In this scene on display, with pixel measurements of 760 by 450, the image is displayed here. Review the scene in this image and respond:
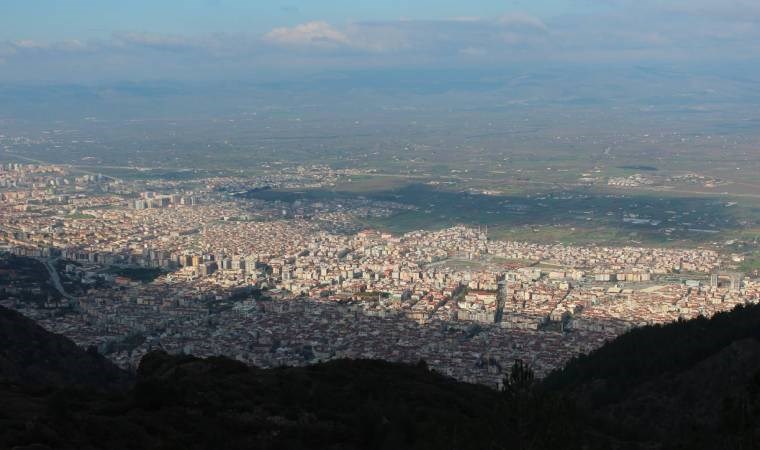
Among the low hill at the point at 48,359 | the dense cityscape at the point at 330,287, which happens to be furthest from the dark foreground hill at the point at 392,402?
the dense cityscape at the point at 330,287

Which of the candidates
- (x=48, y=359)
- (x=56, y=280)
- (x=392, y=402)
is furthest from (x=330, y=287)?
(x=392, y=402)

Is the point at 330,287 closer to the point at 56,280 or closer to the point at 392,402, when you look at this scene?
the point at 56,280

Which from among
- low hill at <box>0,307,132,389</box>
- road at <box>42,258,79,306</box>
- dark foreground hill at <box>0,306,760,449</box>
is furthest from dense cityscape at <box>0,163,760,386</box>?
dark foreground hill at <box>0,306,760,449</box>

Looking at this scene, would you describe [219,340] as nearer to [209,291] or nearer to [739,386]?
[209,291]

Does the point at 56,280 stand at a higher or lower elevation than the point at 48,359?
lower

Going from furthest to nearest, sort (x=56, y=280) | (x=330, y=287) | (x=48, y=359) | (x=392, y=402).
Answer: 1. (x=330, y=287)
2. (x=56, y=280)
3. (x=48, y=359)
4. (x=392, y=402)

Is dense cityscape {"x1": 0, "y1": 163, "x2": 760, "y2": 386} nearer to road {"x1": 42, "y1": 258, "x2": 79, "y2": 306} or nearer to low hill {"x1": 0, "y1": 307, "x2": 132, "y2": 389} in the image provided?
road {"x1": 42, "y1": 258, "x2": 79, "y2": 306}
